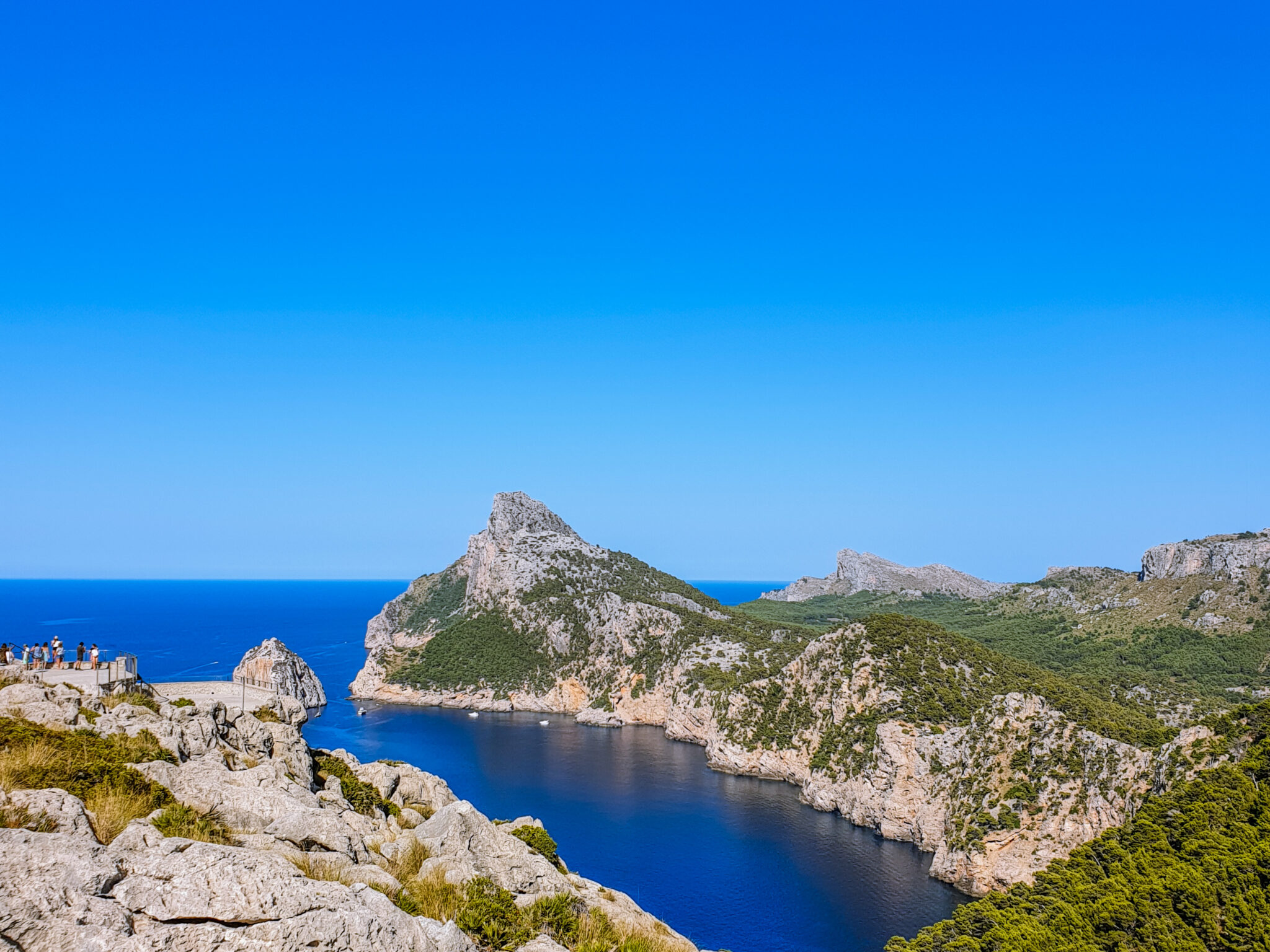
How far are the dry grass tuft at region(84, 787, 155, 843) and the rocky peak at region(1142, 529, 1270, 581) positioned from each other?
17103cm

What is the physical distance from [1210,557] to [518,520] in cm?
14495

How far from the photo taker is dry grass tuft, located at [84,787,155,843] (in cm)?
1340

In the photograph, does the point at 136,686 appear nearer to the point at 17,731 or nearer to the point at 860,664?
the point at 17,731

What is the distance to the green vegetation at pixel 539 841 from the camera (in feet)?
90.7

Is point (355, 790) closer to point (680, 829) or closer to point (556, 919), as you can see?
point (556, 919)

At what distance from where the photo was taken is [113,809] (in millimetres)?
14352

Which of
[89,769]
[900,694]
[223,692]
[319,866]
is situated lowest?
[900,694]

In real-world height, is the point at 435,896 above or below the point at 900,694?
above

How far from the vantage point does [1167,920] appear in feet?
103

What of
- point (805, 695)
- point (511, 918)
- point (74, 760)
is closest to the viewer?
point (74, 760)

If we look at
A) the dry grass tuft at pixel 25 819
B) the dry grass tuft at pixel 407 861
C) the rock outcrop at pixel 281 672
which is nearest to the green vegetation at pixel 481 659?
the rock outcrop at pixel 281 672

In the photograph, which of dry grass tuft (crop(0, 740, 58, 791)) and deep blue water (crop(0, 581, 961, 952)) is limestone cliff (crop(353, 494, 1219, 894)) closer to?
deep blue water (crop(0, 581, 961, 952))

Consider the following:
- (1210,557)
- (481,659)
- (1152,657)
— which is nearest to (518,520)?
(481,659)

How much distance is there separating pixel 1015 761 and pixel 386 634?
155044 mm
